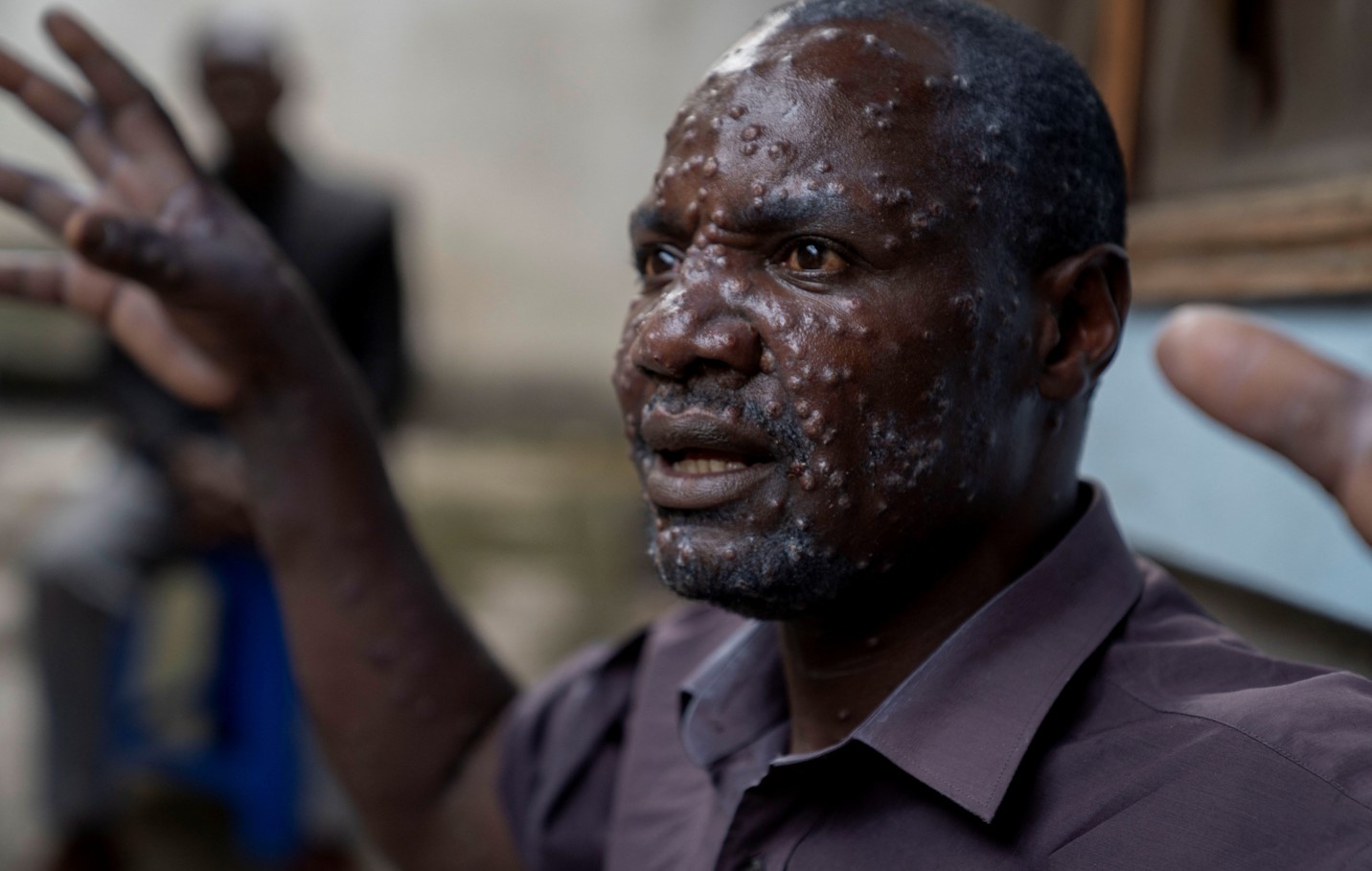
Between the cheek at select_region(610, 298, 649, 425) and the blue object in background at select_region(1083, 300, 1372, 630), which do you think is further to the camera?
the blue object in background at select_region(1083, 300, 1372, 630)

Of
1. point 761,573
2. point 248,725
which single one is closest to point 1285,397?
point 761,573

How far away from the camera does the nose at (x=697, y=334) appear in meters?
→ 1.06

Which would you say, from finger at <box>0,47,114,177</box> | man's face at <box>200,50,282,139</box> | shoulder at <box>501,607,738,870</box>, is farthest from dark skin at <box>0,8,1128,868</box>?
man's face at <box>200,50,282,139</box>

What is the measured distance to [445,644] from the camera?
1.50 metres

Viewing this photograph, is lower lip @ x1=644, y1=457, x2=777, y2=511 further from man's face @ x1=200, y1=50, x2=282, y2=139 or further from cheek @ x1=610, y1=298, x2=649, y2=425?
man's face @ x1=200, y1=50, x2=282, y2=139

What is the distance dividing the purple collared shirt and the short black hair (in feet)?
0.93

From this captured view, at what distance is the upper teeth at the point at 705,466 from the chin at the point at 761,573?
0.19 ft

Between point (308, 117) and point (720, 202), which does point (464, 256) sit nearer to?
point (308, 117)

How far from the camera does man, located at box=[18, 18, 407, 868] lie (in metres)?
2.93

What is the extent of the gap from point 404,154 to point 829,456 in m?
5.99

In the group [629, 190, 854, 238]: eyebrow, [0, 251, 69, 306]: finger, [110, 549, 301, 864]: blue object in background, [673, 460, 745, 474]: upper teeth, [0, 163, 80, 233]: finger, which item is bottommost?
[110, 549, 301, 864]: blue object in background

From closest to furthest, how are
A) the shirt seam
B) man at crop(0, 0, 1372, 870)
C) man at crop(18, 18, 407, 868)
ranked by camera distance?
1. the shirt seam
2. man at crop(0, 0, 1372, 870)
3. man at crop(18, 18, 407, 868)

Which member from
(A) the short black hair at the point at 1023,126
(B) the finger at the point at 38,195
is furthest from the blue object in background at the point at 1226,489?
(B) the finger at the point at 38,195

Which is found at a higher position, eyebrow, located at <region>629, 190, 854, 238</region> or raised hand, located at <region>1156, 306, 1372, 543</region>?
eyebrow, located at <region>629, 190, 854, 238</region>
